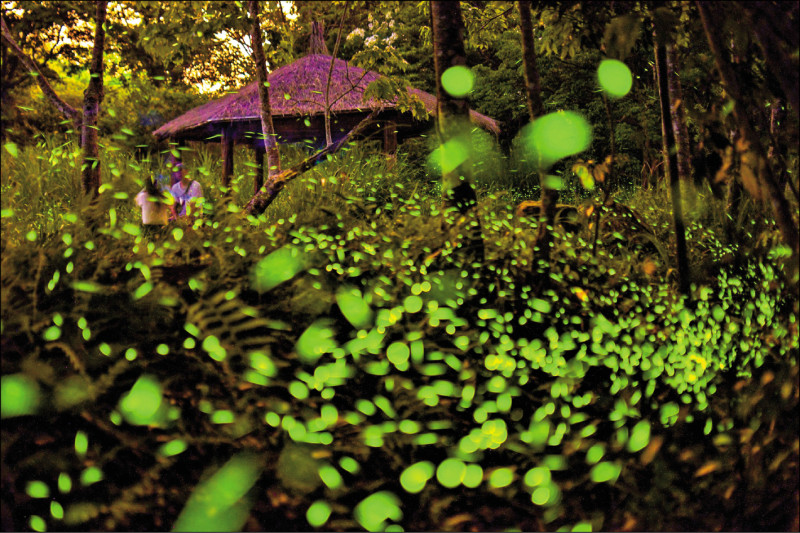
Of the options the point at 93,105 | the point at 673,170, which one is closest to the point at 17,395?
the point at 93,105

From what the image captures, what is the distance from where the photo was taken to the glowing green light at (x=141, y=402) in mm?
2006

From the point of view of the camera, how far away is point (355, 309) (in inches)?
92.0

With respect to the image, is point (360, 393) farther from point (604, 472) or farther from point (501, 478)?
point (604, 472)

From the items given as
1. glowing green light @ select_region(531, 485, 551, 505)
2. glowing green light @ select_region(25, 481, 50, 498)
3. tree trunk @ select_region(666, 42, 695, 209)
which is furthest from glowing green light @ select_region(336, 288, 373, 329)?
tree trunk @ select_region(666, 42, 695, 209)

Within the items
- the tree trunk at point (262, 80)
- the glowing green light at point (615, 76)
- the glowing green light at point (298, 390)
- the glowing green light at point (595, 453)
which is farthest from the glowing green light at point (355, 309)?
the tree trunk at point (262, 80)

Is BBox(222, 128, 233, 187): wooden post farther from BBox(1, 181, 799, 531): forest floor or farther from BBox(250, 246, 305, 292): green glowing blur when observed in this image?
BBox(250, 246, 305, 292): green glowing blur

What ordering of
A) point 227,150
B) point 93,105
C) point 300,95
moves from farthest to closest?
point 227,150
point 300,95
point 93,105

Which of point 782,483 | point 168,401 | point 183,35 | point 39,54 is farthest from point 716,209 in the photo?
point 39,54

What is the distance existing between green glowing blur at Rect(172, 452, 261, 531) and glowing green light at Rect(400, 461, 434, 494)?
0.54m

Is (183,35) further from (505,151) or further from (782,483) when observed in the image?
(505,151)

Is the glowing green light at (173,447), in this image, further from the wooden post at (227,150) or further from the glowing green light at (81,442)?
the wooden post at (227,150)

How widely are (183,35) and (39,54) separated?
12.9 meters

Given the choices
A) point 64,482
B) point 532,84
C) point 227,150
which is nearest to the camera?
point 64,482

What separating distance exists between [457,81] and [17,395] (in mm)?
2492
